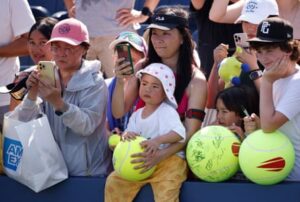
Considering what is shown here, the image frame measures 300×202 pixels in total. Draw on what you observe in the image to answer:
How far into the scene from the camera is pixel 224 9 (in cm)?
527

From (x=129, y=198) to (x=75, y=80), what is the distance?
0.83m

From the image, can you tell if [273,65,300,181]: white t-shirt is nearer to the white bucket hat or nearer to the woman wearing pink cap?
the white bucket hat

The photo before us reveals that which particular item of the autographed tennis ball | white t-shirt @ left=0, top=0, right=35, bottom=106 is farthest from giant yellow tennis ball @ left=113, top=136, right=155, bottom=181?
white t-shirt @ left=0, top=0, right=35, bottom=106

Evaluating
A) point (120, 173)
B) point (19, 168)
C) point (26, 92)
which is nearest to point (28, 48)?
point (26, 92)

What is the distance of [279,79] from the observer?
14.1 feet

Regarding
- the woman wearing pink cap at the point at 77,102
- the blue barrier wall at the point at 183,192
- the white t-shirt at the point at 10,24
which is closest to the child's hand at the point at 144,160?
the blue barrier wall at the point at 183,192

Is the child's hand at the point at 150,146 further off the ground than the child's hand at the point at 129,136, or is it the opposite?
the child's hand at the point at 129,136

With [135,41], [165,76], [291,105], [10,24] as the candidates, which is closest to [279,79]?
[291,105]

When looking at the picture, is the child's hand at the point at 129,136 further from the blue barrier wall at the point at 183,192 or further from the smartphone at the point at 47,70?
the smartphone at the point at 47,70

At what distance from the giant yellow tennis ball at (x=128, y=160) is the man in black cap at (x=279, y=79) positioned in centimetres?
73

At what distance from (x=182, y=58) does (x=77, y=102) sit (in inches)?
27.9

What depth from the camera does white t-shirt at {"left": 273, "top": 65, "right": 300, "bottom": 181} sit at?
4156 millimetres

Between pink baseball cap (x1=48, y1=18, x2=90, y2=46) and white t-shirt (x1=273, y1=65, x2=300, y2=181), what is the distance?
128 cm

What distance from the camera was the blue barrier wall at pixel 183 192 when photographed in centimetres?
423
